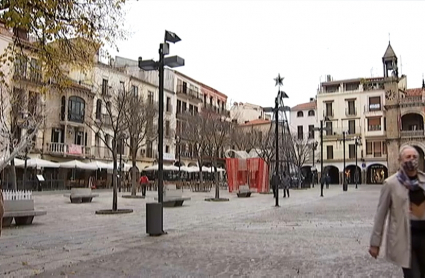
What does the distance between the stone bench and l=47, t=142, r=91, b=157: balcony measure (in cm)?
2746

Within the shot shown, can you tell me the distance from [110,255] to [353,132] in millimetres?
61648

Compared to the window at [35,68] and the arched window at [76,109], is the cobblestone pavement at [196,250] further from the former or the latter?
the arched window at [76,109]

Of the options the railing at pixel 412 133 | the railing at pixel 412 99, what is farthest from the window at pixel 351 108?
the railing at pixel 412 133

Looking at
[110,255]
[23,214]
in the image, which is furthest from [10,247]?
[23,214]

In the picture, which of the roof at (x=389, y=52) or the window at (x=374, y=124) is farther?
the window at (x=374, y=124)

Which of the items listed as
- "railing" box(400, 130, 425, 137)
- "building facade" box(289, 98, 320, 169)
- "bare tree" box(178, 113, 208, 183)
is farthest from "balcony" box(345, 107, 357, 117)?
"bare tree" box(178, 113, 208, 183)

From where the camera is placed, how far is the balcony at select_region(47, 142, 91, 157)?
3875 centimetres

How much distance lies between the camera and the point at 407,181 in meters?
3.98

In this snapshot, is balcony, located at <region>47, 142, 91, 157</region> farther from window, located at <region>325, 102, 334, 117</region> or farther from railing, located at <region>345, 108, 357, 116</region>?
railing, located at <region>345, 108, 357, 116</region>

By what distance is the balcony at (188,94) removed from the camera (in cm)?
5866

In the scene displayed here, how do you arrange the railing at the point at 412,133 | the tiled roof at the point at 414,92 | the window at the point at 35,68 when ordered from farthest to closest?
1. the tiled roof at the point at 414,92
2. the railing at the point at 412,133
3. the window at the point at 35,68

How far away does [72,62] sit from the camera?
10.5 m

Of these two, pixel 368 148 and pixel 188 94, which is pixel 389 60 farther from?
pixel 188 94

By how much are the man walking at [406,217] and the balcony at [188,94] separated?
54815 mm
